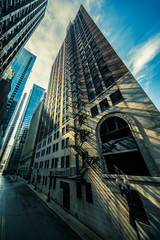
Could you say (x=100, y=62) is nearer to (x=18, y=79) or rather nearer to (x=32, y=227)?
(x=32, y=227)

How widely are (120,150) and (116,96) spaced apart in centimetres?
769

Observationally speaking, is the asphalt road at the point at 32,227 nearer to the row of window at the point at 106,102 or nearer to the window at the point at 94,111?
the window at the point at 94,111

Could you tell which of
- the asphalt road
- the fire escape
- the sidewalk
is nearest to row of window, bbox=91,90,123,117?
the fire escape

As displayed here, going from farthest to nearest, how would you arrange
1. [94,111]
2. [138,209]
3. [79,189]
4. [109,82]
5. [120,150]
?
[94,111], [109,82], [79,189], [120,150], [138,209]

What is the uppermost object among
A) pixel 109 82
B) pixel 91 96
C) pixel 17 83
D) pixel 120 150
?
pixel 17 83

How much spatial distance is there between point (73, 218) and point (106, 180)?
316 inches

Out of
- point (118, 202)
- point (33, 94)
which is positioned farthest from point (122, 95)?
point (33, 94)

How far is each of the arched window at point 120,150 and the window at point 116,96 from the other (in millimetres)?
2770

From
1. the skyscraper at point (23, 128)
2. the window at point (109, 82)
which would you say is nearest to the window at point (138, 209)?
the window at point (109, 82)

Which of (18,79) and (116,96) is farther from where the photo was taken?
(18,79)

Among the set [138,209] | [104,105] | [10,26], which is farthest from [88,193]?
[10,26]

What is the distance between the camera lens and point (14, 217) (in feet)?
38.4

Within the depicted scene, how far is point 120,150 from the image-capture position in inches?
381

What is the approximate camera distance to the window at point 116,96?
12.3 metres
